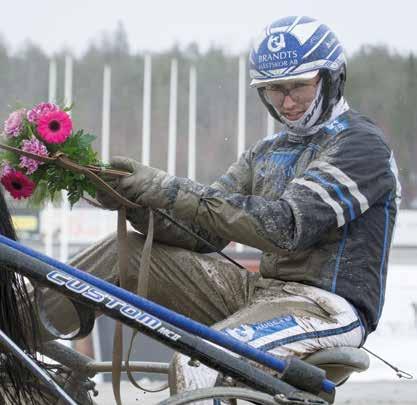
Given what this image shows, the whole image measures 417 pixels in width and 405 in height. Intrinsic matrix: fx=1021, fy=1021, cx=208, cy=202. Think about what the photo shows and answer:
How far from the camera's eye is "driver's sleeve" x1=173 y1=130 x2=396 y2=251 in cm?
311

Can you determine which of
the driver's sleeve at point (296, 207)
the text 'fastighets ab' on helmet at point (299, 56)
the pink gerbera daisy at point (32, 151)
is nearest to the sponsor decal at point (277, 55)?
the text 'fastighets ab' on helmet at point (299, 56)

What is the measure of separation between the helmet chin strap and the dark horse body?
102cm

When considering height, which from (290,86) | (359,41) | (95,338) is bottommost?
(95,338)

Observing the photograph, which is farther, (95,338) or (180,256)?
(95,338)

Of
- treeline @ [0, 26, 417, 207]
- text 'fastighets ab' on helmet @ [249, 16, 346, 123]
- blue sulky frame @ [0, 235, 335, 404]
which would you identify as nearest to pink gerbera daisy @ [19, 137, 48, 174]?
blue sulky frame @ [0, 235, 335, 404]

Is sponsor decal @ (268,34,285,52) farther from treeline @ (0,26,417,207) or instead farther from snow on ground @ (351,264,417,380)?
treeline @ (0,26,417,207)

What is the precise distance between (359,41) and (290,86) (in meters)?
14.2

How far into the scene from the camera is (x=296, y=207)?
3.11m

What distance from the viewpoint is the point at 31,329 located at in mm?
3086

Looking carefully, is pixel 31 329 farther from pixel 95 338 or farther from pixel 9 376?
pixel 95 338

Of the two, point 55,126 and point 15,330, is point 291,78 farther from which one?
point 15,330

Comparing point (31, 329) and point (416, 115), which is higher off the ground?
point (31, 329)

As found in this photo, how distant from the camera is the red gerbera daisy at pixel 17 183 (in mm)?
3119

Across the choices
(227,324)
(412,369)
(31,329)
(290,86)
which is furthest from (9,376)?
(412,369)
